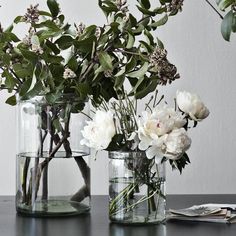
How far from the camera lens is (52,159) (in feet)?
4.57

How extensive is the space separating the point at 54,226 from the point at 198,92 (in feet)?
3.19

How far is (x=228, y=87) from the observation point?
2.18m

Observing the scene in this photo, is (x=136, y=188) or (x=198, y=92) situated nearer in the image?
(x=136, y=188)

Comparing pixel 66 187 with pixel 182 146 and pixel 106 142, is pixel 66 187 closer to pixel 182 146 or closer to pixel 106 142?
pixel 106 142

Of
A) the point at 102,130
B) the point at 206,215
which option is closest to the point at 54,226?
the point at 102,130

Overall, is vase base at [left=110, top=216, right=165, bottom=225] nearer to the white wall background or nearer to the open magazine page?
the open magazine page

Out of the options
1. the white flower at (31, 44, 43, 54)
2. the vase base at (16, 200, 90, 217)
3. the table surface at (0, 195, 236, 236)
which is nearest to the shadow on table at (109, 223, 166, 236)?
the table surface at (0, 195, 236, 236)

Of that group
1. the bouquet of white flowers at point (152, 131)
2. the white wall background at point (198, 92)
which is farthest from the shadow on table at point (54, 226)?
the white wall background at point (198, 92)

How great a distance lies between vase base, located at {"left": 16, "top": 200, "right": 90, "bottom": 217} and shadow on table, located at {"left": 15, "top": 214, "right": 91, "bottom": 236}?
0.7 inches

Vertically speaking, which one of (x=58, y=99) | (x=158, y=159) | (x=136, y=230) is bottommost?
(x=136, y=230)

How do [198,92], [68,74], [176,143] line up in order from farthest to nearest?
[198,92]
[68,74]
[176,143]

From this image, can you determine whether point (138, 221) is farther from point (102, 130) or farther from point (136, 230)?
point (102, 130)

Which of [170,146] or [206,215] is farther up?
[170,146]

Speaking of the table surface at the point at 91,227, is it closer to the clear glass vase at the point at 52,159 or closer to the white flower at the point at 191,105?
the clear glass vase at the point at 52,159
